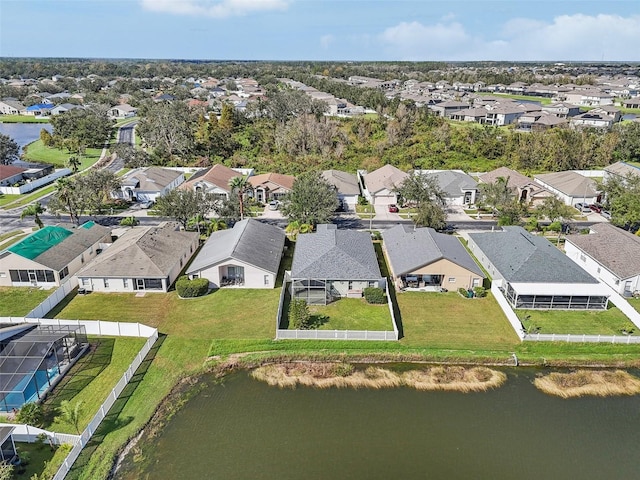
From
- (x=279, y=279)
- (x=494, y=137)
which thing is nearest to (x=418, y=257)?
(x=279, y=279)

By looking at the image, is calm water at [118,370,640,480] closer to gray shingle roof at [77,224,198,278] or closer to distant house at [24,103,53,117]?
gray shingle roof at [77,224,198,278]

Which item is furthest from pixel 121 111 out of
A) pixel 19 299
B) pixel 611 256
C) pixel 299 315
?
pixel 611 256

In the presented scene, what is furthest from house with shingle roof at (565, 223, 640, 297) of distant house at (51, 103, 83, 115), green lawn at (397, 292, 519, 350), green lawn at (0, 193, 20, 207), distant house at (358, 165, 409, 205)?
distant house at (51, 103, 83, 115)

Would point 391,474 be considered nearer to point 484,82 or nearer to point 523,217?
point 523,217

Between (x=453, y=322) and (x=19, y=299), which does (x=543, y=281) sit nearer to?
(x=453, y=322)

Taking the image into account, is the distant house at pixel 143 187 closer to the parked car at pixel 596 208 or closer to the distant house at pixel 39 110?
the parked car at pixel 596 208

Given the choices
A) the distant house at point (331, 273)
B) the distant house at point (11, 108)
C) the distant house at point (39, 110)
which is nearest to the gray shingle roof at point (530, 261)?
the distant house at point (331, 273)
